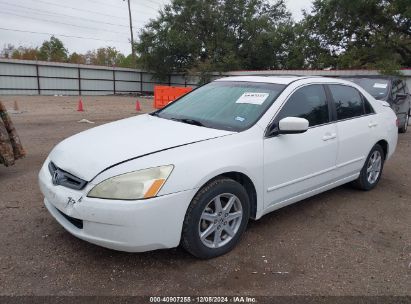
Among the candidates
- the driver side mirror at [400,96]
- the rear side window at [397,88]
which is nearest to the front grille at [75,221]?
the rear side window at [397,88]

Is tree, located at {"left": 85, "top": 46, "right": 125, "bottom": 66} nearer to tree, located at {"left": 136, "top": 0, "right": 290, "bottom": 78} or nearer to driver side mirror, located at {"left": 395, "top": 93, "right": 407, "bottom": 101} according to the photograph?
tree, located at {"left": 136, "top": 0, "right": 290, "bottom": 78}

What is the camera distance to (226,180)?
10.4ft

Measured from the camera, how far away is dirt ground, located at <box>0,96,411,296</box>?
2840mm

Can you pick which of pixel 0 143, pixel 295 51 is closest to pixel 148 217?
pixel 0 143

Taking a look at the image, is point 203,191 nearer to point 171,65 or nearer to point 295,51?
point 295,51

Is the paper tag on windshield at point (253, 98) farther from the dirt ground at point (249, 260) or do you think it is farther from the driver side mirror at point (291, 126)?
the dirt ground at point (249, 260)

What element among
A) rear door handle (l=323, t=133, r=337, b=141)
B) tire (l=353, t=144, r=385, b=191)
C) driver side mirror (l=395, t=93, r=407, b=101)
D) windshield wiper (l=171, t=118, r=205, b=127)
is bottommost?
tire (l=353, t=144, r=385, b=191)

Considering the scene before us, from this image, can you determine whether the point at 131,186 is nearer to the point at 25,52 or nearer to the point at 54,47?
the point at 25,52

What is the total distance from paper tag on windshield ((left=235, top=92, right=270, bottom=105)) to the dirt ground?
1285 mm

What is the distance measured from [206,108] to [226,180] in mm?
1131

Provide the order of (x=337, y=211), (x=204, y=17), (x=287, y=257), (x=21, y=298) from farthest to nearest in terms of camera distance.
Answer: (x=204, y=17) < (x=337, y=211) < (x=287, y=257) < (x=21, y=298)

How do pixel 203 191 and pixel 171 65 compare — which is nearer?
pixel 203 191

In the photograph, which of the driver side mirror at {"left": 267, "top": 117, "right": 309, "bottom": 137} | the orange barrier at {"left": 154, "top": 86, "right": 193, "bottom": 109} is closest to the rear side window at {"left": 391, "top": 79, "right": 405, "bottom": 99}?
the driver side mirror at {"left": 267, "top": 117, "right": 309, "bottom": 137}

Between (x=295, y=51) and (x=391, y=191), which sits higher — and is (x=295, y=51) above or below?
above
